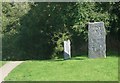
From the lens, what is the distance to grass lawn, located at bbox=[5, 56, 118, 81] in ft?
37.2

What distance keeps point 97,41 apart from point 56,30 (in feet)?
26.9

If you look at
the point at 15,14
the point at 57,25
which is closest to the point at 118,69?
the point at 57,25

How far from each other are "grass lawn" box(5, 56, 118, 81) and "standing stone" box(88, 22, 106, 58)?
1.46 m

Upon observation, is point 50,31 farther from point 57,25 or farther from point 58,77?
point 58,77

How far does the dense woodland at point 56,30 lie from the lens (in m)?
21.0

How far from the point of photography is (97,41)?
1580cm

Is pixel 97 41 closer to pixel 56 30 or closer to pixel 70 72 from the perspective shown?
pixel 70 72

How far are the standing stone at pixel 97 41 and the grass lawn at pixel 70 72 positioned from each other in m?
1.46

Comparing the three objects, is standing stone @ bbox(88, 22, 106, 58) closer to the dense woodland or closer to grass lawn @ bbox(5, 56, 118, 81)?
grass lawn @ bbox(5, 56, 118, 81)

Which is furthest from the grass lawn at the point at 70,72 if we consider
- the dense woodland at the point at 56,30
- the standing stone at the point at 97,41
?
the dense woodland at the point at 56,30

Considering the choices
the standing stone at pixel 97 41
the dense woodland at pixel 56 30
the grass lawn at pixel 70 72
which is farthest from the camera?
the dense woodland at pixel 56 30

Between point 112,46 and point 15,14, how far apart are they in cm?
1248

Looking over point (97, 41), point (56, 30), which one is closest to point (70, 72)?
point (97, 41)

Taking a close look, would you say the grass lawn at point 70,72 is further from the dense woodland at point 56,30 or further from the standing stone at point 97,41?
the dense woodland at point 56,30
